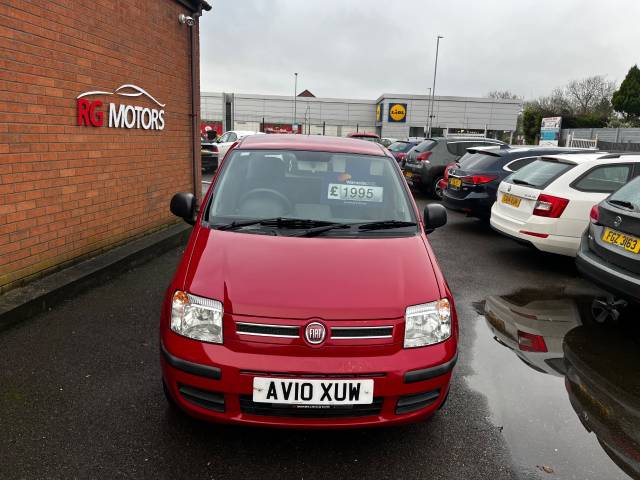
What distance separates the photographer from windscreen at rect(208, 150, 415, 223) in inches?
135

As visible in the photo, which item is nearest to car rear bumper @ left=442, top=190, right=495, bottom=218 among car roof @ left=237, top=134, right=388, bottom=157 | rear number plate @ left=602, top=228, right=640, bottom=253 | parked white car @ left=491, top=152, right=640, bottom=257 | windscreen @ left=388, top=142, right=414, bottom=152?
parked white car @ left=491, top=152, right=640, bottom=257

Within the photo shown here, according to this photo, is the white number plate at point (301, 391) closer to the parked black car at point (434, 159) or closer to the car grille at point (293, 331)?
the car grille at point (293, 331)

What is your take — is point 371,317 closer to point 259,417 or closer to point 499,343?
point 259,417

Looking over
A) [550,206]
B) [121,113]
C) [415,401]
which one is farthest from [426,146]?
[415,401]

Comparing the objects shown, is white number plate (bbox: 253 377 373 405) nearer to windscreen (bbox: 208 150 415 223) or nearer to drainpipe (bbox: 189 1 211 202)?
windscreen (bbox: 208 150 415 223)

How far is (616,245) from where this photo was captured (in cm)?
443

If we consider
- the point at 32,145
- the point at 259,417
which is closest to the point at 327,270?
the point at 259,417

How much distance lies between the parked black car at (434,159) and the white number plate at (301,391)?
1069 cm

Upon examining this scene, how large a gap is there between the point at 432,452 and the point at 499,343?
69.6 inches

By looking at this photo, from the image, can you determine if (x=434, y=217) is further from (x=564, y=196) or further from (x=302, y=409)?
(x=564, y=196)

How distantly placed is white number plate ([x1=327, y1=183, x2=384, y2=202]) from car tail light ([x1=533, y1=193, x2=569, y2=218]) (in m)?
3.53

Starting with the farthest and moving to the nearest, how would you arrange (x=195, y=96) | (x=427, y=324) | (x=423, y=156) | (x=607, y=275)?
(x=423, y=156), (x=195, y=96), (x=607, y=275), (x=427, y=324)

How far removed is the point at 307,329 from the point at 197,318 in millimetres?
584

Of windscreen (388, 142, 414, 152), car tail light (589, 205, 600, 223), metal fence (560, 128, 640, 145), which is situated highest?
metal fence (560, 128, 640, 145)
